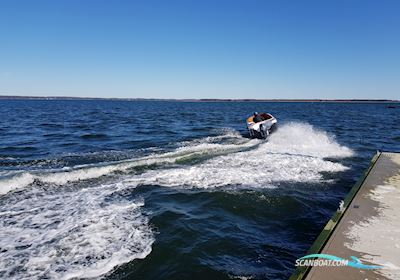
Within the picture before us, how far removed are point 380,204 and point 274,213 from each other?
2.89 meters

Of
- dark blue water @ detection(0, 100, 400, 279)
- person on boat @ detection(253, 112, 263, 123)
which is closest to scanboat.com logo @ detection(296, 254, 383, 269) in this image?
dark blue water @ detection(0, 100, 400, 279)

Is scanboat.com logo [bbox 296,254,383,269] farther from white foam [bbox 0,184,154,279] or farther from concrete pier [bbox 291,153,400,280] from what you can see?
white foam [bbox 0,184,154,279]

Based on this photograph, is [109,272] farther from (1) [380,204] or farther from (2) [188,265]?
(1) [380,204]

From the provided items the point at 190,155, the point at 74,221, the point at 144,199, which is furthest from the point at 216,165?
the point at 74,221

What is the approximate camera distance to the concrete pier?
194 inches

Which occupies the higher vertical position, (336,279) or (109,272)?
(336,279)

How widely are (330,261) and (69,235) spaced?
593 cm

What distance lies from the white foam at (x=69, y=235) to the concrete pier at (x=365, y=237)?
3894 mm

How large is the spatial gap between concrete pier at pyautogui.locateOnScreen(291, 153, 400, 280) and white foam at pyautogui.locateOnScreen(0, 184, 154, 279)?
153 inches

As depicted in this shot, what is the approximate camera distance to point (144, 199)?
10133 millimetres

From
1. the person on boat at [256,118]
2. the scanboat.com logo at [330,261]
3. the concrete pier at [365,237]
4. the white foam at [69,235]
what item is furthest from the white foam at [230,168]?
the scanboat.com logo at [330,261]

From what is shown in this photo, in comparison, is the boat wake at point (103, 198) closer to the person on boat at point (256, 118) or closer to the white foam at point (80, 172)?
the white foam at point (80, 172)

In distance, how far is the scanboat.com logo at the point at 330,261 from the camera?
5109 mm

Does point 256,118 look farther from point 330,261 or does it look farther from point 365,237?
point 330,261
